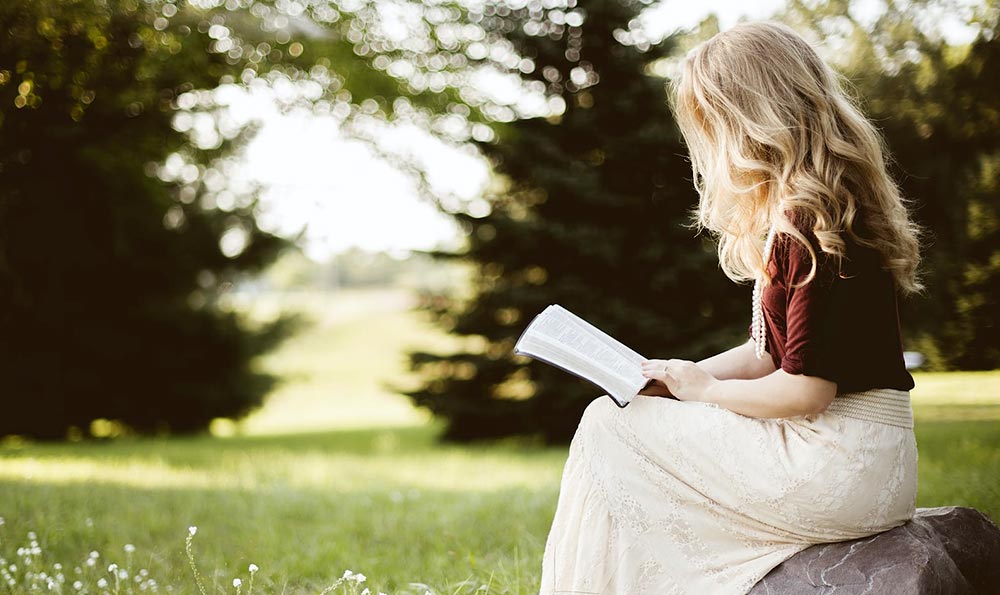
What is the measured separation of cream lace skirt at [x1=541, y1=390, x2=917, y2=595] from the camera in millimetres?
2223

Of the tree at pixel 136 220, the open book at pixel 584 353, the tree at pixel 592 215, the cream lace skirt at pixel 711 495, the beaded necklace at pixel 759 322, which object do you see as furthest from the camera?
the tree at pixel 592 215

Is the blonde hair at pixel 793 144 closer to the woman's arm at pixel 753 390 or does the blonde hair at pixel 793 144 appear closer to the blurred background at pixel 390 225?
the woman's arm at pixel 753 390

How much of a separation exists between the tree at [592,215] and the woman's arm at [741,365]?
534 cm

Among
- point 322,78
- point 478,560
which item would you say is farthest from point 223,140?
point 478,560

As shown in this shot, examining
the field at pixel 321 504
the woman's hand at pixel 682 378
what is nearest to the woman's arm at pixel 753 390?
the woman's hand at pixel 682 378

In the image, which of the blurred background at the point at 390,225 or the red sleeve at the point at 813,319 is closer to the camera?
the red sleeve at the point at 813,319

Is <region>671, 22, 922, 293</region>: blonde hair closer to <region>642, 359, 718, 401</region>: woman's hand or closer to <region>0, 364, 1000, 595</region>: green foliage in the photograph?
<region>642, 359, 718, 401</region>: woman's hand

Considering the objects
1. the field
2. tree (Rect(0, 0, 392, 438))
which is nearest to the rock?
the field

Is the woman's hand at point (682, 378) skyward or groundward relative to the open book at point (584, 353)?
groundward

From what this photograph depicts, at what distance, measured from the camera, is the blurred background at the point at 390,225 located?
5.62 meters

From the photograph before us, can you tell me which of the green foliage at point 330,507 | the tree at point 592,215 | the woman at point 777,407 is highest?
the tree at point 592,215

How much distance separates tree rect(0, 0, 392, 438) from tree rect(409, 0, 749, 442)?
1.82 meters

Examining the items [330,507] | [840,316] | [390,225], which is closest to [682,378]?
[840,316]

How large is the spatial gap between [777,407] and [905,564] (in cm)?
50
